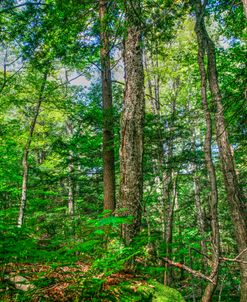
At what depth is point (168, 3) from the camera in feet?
14.9

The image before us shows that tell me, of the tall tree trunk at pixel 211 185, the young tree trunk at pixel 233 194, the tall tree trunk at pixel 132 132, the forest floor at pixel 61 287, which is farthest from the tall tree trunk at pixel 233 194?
the forest floor at pixel 61 287

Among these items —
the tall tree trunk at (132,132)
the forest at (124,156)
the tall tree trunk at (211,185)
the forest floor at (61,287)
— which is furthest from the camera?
the tall tree trunk at (132,132)

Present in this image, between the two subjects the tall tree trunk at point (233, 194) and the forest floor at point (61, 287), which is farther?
the tall tree trunk at point (233, 194)

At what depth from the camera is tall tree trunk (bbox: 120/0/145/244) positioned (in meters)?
3.53

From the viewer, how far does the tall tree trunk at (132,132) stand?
11.6 ft

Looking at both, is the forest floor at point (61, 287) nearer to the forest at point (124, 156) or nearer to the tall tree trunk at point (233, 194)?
the forest at point (124, 156)

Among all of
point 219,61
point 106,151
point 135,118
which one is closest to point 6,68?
point 106,151

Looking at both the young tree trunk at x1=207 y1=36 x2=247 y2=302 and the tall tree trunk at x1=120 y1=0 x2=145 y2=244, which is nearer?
the tall tree trunk at x1=120 y1=0 x2=145 y2=244

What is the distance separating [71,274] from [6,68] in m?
12.7

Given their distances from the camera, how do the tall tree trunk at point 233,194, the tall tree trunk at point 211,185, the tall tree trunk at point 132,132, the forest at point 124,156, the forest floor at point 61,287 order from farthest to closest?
the tall tree trunk at point 233,194 < the tall tree trunk at point 132,132 < the tall tree trunk at point 211,185 < the forest at point 124,156 < the forest floor at point 61,287

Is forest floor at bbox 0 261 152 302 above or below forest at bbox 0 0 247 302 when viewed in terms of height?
below

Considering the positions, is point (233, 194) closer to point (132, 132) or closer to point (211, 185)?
point (211, 185)

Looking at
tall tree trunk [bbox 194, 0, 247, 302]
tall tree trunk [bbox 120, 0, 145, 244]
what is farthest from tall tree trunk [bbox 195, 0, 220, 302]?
tall tree trunk [bbox 194, 0, 247, 302]

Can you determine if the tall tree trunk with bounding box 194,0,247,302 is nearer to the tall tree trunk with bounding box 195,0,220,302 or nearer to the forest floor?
the tall tree trunk with bounding box 195,0,220,302
